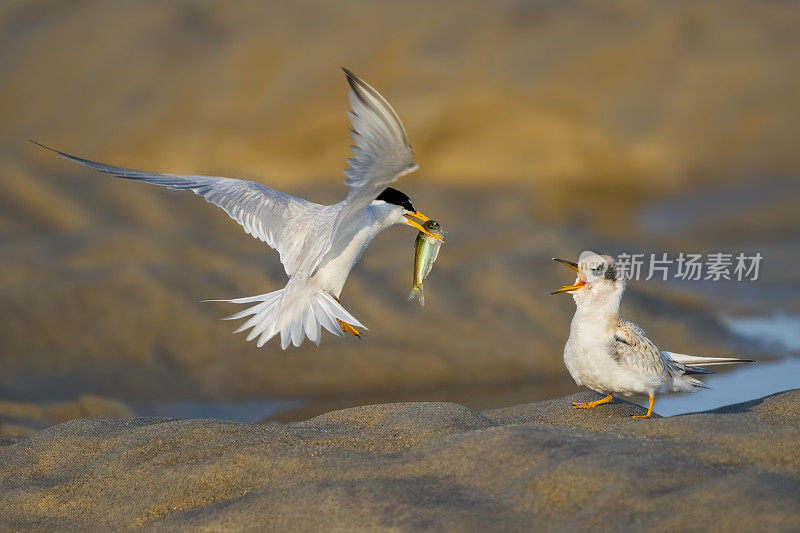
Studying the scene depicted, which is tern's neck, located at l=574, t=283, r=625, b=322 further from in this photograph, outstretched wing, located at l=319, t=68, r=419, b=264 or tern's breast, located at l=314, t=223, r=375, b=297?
tern's breast, located at l=314, t=223, r=375, b=297

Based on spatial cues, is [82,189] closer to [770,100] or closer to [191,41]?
[191,41]

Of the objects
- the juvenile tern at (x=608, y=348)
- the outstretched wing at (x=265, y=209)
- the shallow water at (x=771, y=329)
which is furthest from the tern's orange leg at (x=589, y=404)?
the shallow water at (x=771, y=329)

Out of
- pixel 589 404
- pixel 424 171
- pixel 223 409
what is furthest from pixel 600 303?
pixel 424 171

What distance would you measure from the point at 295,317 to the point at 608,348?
1518 mm

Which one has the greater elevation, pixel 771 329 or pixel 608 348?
pixel 771 329

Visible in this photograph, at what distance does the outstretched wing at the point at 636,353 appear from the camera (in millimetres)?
4211

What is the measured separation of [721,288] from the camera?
8.48 m

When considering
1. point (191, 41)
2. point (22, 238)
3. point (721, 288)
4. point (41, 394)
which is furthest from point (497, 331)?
point (191, 41)

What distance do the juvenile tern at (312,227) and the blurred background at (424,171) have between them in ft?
5.45

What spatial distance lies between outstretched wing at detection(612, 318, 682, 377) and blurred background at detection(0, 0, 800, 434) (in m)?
2.66

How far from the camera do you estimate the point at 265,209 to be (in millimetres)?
5504

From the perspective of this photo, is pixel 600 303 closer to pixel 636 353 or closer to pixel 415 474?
pixel 636 353

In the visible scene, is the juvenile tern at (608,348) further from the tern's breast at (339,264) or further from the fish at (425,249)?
the tern's breast at (339,264)

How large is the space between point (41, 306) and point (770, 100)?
6.84m
